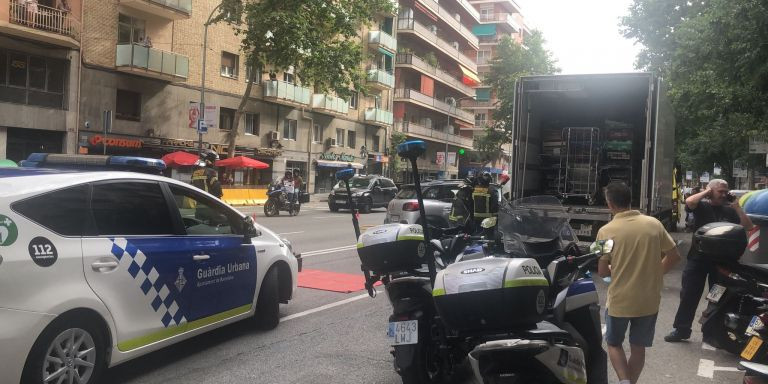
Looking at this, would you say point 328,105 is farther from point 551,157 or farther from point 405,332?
point 405,332

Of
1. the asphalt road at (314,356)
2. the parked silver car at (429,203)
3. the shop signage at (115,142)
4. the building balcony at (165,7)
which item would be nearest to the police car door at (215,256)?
the asphalt road at (314,356)

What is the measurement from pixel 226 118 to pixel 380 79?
48.5 ft

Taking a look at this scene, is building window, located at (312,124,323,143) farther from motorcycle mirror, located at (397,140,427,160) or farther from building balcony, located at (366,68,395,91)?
motorcycle mirror, located at (397,140,427,160)

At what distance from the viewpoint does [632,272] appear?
12.8 ft

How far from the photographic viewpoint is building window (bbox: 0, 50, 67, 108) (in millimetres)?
20219

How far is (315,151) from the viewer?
37938 millimetres

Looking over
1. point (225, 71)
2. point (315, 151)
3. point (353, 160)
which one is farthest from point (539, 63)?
point (225, 71)

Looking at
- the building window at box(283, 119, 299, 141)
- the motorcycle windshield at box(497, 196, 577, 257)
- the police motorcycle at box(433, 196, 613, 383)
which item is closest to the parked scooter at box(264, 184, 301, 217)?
the building window at box(283, 119, 299, 141)

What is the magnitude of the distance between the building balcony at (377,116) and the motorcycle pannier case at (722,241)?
3756 centimetres

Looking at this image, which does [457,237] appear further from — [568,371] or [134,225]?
[134,225]

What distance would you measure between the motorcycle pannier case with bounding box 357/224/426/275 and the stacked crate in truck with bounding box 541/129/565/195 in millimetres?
8575

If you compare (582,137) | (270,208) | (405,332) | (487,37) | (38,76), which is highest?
(487,37)

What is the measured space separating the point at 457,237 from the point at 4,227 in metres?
3.11

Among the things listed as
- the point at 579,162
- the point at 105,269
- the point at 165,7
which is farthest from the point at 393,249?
the point at 165,7
